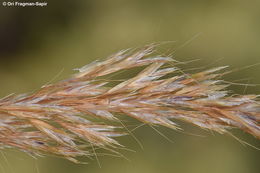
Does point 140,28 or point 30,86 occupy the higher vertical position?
point 140,28

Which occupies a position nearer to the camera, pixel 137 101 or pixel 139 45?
pixel 137 101

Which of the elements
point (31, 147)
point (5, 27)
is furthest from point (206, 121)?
point (5, 27)

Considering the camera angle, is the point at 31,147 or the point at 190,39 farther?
the point at 190,39

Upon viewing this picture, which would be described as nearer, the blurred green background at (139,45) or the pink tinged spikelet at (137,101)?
the pink tinged spikelet at (137,101)

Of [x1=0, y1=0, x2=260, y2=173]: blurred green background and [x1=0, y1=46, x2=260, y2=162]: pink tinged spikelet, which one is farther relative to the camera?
[x1=0, y1=0, x2=260, y2=173]: blurred green background

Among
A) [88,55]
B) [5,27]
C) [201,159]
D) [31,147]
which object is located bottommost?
[201,159]

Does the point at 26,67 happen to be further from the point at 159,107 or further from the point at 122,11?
the point at 159,107
